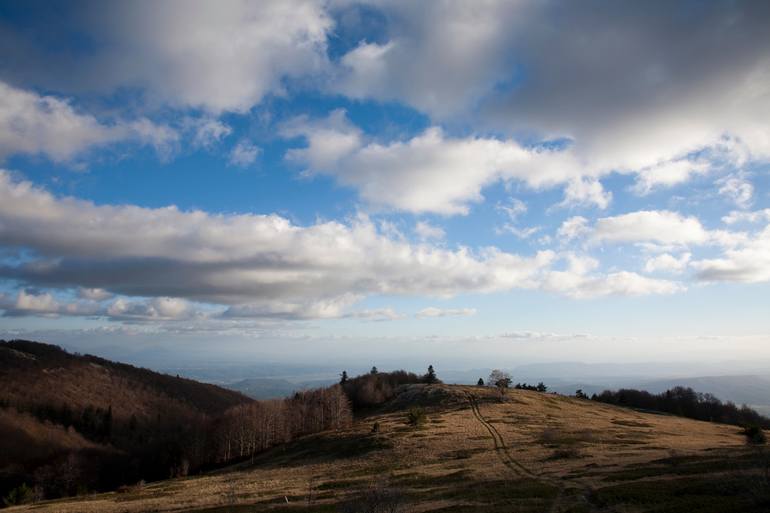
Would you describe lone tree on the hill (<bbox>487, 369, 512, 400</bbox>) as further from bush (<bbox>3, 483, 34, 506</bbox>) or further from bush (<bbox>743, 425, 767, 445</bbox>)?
bush (<bbox>3, 483, 34, 506</bbox>)

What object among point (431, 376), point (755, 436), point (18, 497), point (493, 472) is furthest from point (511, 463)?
point (431, 376)

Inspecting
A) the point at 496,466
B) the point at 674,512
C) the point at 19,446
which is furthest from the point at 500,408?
the point at 19,446

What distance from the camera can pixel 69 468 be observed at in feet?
378

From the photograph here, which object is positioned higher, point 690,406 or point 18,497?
point 690,406

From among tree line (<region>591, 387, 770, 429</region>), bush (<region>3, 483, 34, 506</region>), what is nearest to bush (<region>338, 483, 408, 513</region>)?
bush (<region>3, 483, 34, 506</region>)

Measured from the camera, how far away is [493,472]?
48.9 meters

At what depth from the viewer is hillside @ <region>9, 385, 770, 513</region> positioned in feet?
99.5

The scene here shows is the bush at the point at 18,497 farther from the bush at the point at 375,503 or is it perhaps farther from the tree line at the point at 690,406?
the tree line at the point at 690,406

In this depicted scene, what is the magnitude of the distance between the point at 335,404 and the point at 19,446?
15423 centimetres

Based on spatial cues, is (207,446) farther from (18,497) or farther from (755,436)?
(755,436)

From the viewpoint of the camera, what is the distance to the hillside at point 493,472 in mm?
30312

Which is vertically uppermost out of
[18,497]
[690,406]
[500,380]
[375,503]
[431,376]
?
[375,503]

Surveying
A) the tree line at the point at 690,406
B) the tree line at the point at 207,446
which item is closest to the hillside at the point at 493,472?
the tree line at the point at 207,446

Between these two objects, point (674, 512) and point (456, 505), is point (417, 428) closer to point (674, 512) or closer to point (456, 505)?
point (456, 505)
